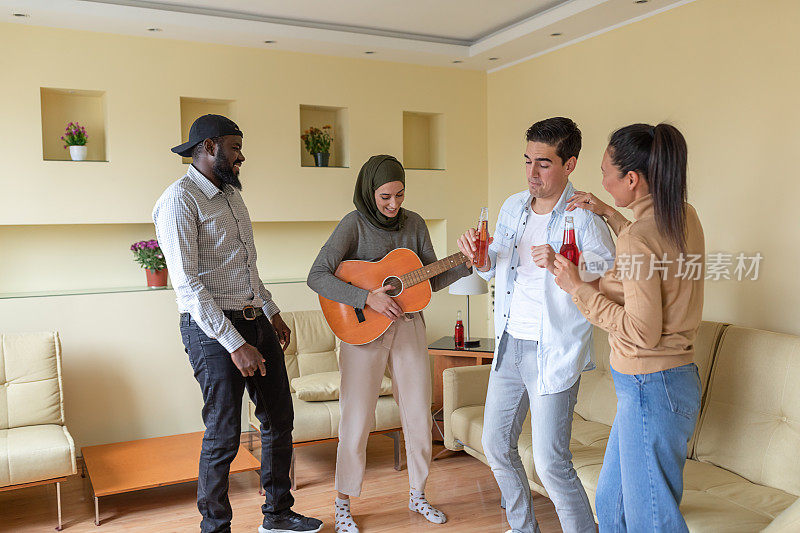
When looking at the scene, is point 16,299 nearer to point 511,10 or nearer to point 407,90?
point 407,90

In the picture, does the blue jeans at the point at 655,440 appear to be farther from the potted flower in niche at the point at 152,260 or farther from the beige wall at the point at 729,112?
the potted flower in niche at the point at 152,260

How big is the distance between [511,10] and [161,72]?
85.8 inches

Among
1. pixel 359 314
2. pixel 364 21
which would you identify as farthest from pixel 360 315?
pixel 364 21

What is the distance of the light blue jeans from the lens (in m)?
2.47

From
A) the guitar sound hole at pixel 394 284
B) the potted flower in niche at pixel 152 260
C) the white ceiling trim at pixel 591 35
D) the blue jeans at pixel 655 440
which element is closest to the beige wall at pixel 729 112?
the white ceiling trim at pixel 591 35

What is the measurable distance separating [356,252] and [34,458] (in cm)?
177

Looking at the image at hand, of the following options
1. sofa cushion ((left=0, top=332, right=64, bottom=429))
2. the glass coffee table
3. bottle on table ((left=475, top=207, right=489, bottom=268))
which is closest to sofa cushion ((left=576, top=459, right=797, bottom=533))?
bottle on table ((left=475, top=207, right=489, bottom=268))

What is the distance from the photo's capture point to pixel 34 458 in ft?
10.8

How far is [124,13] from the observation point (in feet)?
13.1

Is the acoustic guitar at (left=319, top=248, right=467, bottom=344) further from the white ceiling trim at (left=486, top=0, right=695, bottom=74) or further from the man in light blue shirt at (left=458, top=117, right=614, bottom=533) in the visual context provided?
the white ceiling trim at (left=486, top=0, right=695, bottom=74)

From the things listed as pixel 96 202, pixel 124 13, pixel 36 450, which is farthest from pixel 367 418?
pixel 124 13

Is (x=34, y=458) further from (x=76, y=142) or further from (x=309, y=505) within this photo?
(x=76, y=142)

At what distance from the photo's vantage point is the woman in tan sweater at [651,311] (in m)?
1.94

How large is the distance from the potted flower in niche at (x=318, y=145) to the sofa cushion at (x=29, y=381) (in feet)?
6.88
